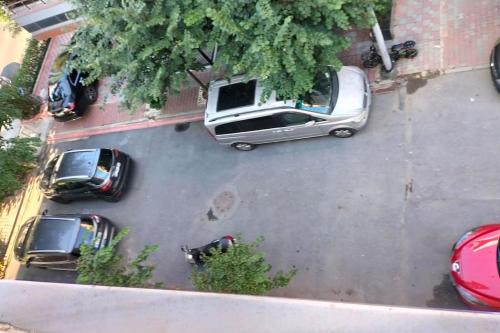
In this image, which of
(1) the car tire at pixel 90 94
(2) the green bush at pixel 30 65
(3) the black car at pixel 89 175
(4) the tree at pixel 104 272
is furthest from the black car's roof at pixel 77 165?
(2) the green bush at pixel 30 65

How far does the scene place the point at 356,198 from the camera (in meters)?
10.1

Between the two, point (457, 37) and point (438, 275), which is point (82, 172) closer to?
point (438, 275)

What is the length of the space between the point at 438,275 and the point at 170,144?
25.7ft

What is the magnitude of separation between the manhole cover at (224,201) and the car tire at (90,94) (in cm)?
625

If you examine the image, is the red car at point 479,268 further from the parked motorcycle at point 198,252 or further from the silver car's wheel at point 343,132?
the parked motorcycle at point 198,252

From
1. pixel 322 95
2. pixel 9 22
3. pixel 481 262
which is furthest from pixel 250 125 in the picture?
pixel 9 22

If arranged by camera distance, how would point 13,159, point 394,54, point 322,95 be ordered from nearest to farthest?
point 322,95 → point 394,54 → point 13,159

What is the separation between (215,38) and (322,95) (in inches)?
112

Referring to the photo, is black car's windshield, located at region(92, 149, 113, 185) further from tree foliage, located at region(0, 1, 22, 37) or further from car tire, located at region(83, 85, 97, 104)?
tree foliage, located at region(0, 1, 22, 37)

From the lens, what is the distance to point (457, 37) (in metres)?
10.8

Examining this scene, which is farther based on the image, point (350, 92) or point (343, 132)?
point (343, 132)

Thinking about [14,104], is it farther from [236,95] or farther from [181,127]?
[236,95]

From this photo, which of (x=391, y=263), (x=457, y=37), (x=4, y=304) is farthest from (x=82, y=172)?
(x=457, y=37)

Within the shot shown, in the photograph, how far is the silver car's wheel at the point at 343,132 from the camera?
10.5 metres
